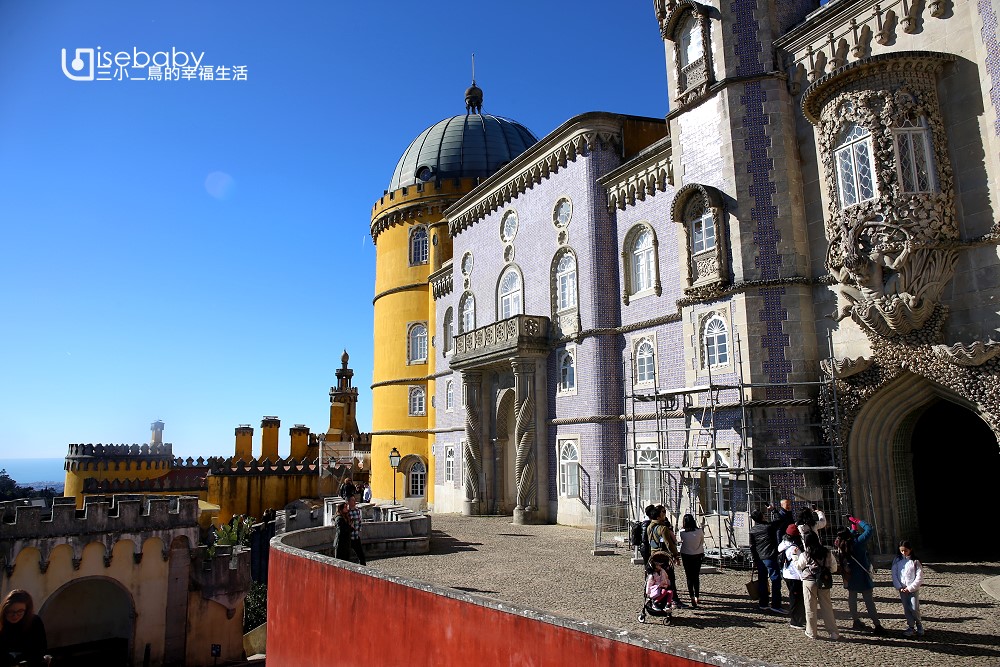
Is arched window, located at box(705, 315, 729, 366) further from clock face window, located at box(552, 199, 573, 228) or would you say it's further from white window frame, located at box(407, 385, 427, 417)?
white window frame, located at box(407, 385, 427, 417)

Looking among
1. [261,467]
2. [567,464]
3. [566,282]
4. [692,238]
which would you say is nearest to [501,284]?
[566,282]

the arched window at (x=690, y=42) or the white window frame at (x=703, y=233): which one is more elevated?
the arched window at (x=690, y=42)

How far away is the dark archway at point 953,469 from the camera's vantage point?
51.2 ft

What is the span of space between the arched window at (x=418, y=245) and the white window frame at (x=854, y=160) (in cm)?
2553

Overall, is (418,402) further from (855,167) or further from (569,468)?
(855,167)

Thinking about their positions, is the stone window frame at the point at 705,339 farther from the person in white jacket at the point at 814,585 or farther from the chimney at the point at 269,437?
the chimney at the point at 269,437

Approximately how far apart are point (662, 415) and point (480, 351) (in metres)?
10.1

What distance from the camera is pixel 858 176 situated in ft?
47.0

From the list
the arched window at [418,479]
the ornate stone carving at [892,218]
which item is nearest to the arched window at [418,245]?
the arched window at [418,479]

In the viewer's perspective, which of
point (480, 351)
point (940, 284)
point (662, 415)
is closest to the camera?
point (940, 284)

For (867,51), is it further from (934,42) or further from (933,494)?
(933,494)

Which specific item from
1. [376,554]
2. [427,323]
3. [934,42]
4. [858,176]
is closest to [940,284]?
[858,176]

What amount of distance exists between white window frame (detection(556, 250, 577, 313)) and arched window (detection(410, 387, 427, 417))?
1368 centimetres

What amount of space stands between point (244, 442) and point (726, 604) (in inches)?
1684
